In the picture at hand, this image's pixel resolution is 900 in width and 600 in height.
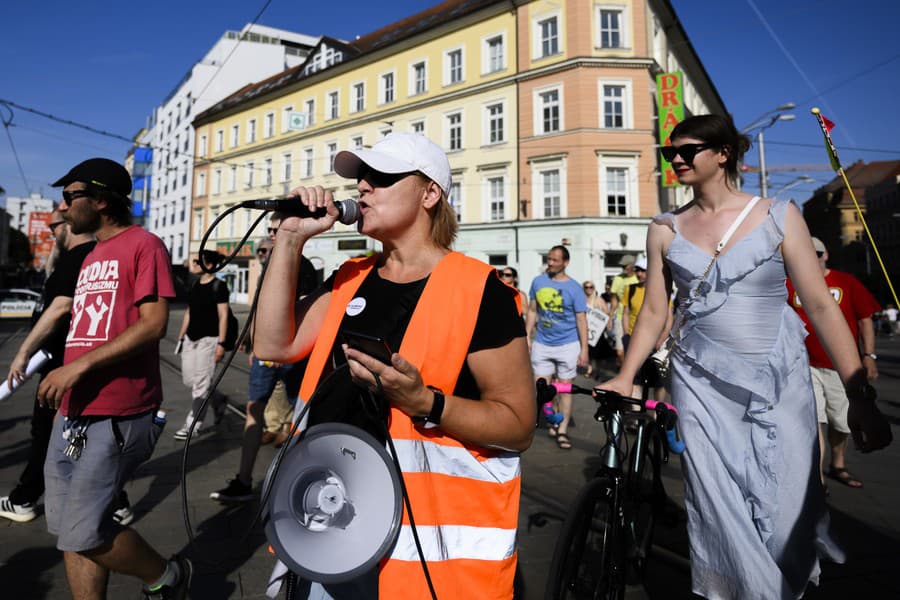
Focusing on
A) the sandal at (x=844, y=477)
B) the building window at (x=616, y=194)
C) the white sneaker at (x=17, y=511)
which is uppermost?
the building window at (x=616, y=194)

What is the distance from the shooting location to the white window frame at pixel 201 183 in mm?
43062

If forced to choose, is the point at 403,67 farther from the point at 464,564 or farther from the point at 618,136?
the point at 464,564

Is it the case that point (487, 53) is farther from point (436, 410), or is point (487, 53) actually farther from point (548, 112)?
point (436, 410)

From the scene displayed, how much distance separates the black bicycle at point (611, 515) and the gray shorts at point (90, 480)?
1.69m

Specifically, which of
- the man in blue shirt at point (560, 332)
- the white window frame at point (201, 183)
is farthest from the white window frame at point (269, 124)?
the man in blue shirt at point (560, 332)

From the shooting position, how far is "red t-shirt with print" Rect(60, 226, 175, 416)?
2266 millimetres

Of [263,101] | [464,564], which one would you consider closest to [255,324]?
[464,564]

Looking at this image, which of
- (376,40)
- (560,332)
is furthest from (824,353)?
(376,40)

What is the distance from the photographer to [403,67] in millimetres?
30141

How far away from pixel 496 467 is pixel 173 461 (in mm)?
4625

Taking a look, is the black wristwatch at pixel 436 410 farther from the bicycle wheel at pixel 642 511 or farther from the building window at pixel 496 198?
the building window at pixel 496 198

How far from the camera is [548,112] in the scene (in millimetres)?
25312

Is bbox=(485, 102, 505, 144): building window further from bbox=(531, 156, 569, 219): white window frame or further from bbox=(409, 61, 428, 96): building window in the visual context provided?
bbox=(409, 61, 428, 96): building window

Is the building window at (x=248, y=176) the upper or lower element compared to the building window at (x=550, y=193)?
upper
